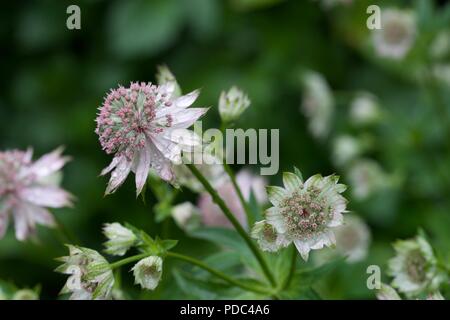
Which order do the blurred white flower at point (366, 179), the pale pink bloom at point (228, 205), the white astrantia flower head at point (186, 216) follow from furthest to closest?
the blurred white flower at point (366, 179), the pale pink bloom at point (228, 205), the white astrantia flower head at point (186, 216)

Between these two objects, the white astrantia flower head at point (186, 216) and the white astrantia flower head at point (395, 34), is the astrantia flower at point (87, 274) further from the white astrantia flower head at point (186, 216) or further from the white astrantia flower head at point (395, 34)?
the white astrantia flower head at point (395, 34)

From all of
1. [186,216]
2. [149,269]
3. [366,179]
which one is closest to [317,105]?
[366,179]

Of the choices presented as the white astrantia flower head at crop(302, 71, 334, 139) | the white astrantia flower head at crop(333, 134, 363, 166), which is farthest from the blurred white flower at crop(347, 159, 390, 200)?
the white astrantia flower head at crop(302, 71, 334, 139)

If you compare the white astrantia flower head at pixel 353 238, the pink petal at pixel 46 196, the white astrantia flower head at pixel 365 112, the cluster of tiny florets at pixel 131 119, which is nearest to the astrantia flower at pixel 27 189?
the pink petal at pixel 46 196

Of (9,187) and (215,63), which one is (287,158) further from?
(9,187)

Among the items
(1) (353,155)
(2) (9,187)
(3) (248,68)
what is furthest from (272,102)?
(2) (9,187)

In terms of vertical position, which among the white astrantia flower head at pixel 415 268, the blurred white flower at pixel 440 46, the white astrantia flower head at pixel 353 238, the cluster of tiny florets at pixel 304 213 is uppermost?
the blurred white flower at pixel 440 46

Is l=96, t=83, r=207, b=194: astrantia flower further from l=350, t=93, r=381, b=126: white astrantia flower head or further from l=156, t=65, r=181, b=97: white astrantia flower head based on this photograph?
l=350, t=93, r=381, b=126: white astrantia flower head
